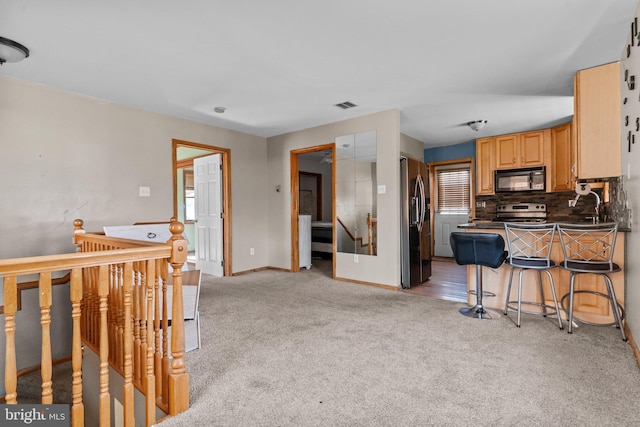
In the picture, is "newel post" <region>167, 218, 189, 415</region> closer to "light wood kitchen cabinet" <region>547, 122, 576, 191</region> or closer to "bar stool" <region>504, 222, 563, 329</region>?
"bar stool" <region>504, 222, 563, 329</region>

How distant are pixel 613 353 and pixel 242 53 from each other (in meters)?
3.62

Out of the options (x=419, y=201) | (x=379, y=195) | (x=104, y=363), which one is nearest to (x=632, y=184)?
(x=419, y=201)

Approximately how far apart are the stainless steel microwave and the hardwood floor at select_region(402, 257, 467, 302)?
157 cm

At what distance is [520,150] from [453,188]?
5.08 feet

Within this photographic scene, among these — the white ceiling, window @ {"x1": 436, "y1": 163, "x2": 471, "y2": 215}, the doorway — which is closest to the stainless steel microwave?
the doorway

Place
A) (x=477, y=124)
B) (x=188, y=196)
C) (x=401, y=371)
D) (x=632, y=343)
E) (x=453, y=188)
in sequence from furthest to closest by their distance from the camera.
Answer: (x=188, y=196) → (x=453, y=188) → (x=477, y=124) → (x=632, y=343) → (x=401, y=371)

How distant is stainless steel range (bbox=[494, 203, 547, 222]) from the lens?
5.42 m

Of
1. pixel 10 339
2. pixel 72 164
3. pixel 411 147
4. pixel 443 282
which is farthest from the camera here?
pixel 411 147

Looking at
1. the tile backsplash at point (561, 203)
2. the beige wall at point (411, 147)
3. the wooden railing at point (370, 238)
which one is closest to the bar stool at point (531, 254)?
the tile backsplash at point (561, 203)

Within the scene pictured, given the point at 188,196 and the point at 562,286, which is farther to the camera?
the point at 188,196

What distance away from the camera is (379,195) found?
439 cm

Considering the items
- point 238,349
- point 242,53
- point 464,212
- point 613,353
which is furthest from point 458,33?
point 464,212

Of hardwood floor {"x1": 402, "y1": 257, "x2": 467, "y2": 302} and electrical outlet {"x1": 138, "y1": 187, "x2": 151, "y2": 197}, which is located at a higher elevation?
electrical outlet {"x1": 138, "y1": 187, "x2": 151, "y2": 197}

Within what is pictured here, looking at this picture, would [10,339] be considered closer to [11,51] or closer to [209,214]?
[11,51]
